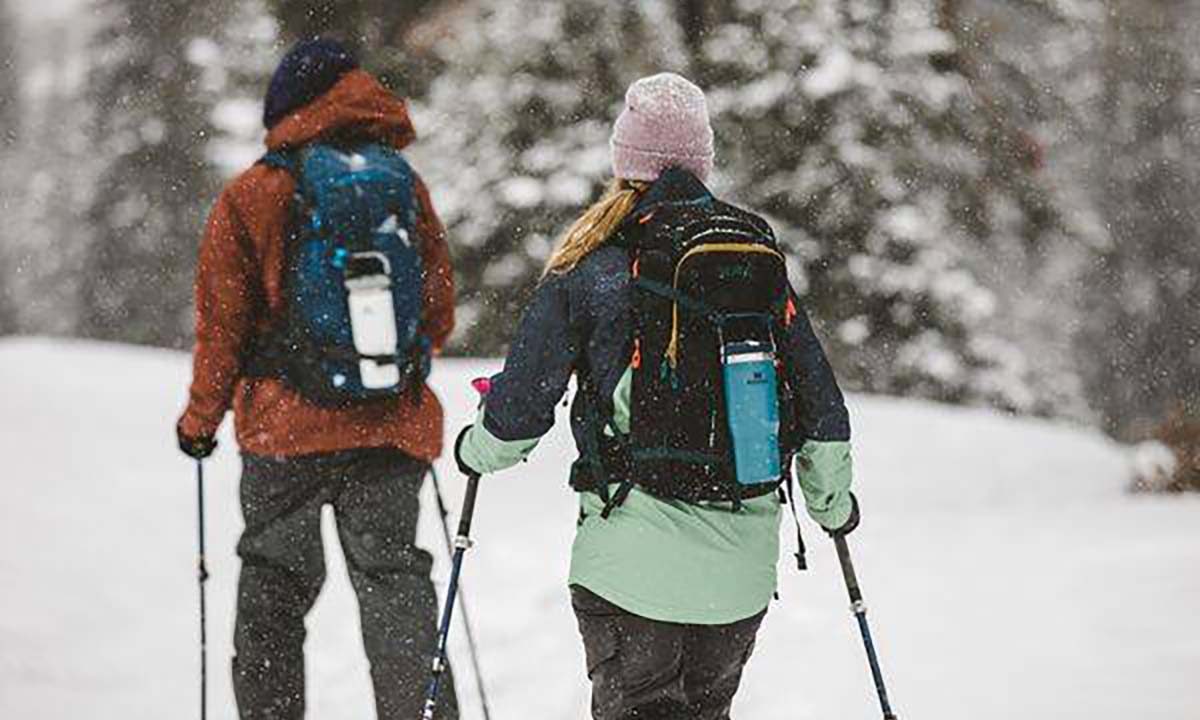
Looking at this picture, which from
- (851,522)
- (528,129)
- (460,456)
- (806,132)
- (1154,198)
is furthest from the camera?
(1154,198)

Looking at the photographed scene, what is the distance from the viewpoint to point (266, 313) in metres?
4.05

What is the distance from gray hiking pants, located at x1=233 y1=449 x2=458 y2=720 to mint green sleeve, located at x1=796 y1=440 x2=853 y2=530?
132 centimetres

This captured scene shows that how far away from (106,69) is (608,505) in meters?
30.5

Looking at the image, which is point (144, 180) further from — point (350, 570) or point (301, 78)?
point (350, 570)

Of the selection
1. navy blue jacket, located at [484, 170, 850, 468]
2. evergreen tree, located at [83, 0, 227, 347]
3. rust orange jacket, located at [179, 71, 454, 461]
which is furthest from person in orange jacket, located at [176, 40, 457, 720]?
evergreen tree, located at [83, 0, 227, 347]

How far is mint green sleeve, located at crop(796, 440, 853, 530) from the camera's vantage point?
10.6ft

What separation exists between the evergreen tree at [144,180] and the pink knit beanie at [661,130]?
26.2 meters

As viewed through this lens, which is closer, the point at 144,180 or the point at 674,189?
the point at 674,189

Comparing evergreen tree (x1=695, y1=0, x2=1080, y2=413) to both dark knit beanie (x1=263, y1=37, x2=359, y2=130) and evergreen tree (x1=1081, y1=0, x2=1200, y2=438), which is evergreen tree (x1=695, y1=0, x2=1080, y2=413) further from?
evergreen tree (x1=1081, y1=0, x2=1200, y2=438)

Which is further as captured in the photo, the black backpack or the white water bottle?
the white water bottle

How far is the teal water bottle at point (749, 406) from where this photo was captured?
3.01 m

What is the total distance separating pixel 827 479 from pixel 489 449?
31.9 inches

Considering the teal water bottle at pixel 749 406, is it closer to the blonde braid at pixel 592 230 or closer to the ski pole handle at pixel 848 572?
the blonde braid at pixel 592 230

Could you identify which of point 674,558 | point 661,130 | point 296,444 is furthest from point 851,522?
point 296,444
